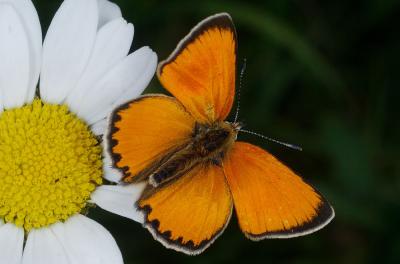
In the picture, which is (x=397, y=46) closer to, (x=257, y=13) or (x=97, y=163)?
(x=257, y=13)

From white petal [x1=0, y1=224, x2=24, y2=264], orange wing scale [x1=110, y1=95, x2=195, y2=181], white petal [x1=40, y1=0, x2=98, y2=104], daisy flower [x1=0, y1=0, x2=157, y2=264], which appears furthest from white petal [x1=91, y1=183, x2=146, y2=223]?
white petal [x1=40, y1=0, x2=98, y2=104]

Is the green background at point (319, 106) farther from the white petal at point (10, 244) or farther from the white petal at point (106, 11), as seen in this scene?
the white petal at point (10, 244)

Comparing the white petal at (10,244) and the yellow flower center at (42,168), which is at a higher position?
the yellow flower center at (42,168)

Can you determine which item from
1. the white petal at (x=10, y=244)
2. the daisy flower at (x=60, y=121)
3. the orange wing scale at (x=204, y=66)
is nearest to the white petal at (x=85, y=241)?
the daisy flower at (x=60, y=121)

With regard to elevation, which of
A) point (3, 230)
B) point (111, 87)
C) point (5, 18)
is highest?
point (5, 18)

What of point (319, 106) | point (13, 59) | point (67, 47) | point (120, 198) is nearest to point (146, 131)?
point (120, 198)

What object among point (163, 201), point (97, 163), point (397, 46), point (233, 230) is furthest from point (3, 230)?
point (397, 46)
